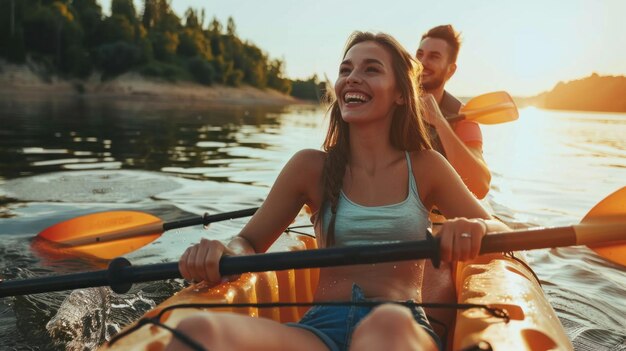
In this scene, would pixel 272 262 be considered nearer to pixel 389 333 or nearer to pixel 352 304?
pixel 352 304

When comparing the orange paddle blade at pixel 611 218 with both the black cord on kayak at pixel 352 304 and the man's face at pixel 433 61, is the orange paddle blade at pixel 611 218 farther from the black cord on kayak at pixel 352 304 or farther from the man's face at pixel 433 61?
the man's face at pixel 433 61

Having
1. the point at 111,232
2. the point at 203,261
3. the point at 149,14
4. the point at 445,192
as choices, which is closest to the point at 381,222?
the point at 445,192

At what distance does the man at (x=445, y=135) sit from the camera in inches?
124

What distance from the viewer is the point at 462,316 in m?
2.22

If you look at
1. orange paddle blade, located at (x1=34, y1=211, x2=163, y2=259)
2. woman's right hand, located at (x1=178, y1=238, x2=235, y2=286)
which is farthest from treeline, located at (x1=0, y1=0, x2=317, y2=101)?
woman's right hand, located at (x1=178, y1=238, x2=235, y2=286)

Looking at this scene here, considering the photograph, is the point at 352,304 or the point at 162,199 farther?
the point at 162,199

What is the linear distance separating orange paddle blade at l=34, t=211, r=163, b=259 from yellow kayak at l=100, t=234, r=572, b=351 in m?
1.22

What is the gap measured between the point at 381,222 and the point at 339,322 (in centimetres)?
49

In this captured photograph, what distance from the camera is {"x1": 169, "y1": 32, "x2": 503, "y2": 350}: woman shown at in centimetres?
214

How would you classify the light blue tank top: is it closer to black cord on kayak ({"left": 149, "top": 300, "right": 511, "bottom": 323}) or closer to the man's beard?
black cord on kayak ({"left": 149, "top": 300, "right": 511, "bottom": 323})

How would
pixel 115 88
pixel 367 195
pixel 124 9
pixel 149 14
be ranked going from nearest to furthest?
pixel 367 195 → pixel 115 88 → pixel 124 9 → pixel 149 14

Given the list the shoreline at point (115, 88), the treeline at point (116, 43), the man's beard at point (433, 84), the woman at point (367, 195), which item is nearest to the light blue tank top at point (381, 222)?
the woman at point (367, 195)

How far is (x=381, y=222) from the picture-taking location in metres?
2.38

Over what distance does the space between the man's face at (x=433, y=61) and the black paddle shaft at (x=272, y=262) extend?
9.66ft
